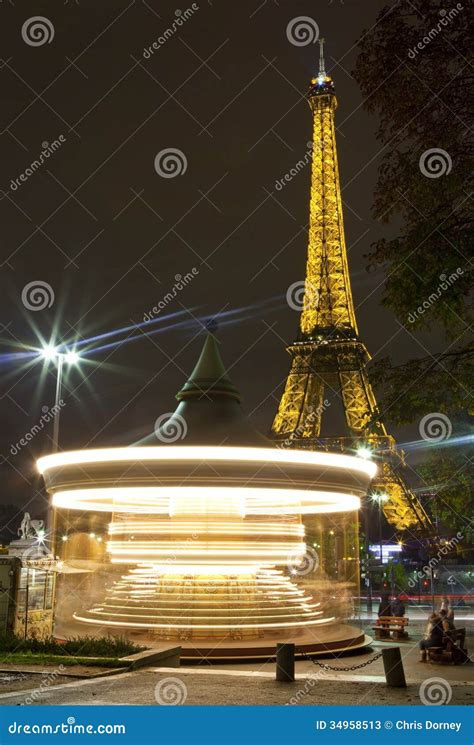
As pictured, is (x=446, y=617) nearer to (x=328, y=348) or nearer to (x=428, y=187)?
(x=428, y=187)

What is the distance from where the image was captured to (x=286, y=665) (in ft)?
31.6

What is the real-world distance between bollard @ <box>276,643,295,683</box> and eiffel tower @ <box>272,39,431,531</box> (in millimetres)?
32182

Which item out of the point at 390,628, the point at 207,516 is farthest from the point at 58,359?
the point at 390,628

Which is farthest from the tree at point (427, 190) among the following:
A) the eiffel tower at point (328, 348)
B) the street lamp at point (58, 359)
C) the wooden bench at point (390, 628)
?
the eiffel tower at point (328, 348)

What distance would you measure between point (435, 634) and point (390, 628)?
3756 millimetres

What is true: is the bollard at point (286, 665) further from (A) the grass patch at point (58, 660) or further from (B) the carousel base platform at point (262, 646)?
(B) the carousel base platform at point (262, 646)

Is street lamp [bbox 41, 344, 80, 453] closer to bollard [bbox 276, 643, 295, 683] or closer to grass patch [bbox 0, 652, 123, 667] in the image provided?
grass patch [bbox 0, 652, 123, 667]

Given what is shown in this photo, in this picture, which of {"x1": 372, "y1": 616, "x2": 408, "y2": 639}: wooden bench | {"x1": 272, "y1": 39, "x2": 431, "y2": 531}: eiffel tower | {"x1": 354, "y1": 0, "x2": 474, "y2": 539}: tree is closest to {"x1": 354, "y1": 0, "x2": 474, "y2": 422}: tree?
{"x1": 354, "y1": 0, "x2": 474, "y2": 539}: tree

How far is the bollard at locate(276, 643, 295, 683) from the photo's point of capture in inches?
378

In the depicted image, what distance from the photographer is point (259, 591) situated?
50.3ft

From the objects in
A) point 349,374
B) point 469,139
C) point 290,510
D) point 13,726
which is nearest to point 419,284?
point 469,139

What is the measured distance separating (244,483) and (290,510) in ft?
10.9

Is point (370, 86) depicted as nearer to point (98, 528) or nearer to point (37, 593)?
point (37, 593)

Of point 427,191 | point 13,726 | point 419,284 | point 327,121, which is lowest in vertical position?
point 13,726
